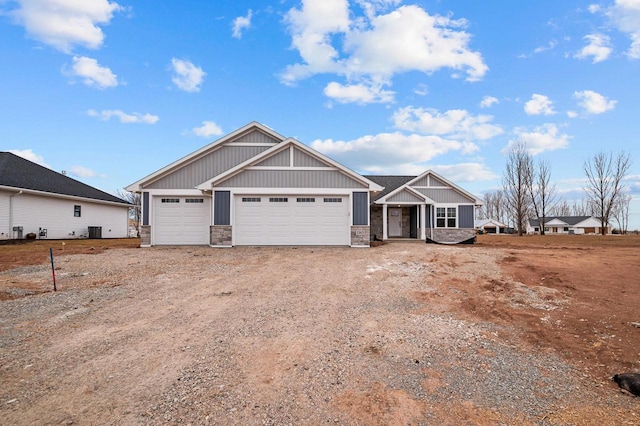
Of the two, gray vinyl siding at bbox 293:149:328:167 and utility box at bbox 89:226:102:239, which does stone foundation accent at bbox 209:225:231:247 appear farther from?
utility box at bbox 89:226:102:239

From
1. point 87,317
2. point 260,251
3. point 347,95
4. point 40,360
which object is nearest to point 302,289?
point 87,317

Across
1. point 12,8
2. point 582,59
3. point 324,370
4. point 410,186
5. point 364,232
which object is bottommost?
point 324,370

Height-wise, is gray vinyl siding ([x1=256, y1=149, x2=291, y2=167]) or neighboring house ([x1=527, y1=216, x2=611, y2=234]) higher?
gray vinyl siding ([x1=256, y1=149, x2=291, y2=167])

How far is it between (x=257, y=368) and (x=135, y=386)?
4.70ft

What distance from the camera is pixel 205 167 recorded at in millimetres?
17578

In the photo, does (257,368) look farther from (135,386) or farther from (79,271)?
(79,271)

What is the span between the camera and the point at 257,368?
14.6 ft

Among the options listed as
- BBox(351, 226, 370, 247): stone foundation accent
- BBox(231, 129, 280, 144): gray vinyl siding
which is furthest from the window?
BBox(231, 129, 280, 144): gray vinyl siding

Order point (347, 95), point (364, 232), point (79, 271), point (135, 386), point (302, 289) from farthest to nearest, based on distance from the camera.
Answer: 1. point (347, 95)
2. point (364, 232)
3. point (79, 271)
4. point (302, 289)
5. point (135, 386)

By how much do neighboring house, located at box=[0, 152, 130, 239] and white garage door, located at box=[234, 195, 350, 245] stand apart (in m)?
14.3

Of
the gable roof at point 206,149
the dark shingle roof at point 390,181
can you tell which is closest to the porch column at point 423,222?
the dark shingle roof at point 390,181

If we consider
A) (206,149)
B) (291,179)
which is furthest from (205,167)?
(291,179)

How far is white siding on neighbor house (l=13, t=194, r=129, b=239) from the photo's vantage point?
67.3 ft

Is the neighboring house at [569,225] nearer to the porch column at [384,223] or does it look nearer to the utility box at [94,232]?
the porch column at [384,223]
